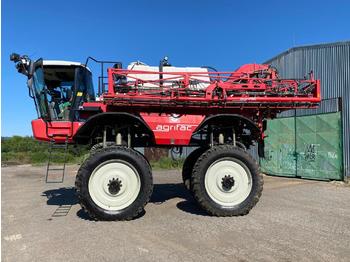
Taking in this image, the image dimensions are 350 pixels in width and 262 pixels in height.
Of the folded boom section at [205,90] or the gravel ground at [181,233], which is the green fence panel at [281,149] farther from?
the folded boom section at [205,90]

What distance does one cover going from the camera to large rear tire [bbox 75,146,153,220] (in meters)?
8.27

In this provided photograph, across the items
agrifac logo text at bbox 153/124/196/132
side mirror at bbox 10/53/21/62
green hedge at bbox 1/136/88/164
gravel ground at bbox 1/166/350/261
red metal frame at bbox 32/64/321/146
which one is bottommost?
green hedge at bbox 1/136/88/164

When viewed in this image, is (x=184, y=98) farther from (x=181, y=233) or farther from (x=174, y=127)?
(x=181, y=233)

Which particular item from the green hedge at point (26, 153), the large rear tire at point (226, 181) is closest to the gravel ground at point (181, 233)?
the large rear tire at point (226, 181)

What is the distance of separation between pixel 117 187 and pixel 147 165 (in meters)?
0.75

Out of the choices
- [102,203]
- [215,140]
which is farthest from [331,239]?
[102,203]

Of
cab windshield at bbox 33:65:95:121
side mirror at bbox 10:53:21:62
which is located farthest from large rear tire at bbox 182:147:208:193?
side mirror at bbox 10:53:21:62

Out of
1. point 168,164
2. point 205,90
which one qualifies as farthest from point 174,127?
point 168,164

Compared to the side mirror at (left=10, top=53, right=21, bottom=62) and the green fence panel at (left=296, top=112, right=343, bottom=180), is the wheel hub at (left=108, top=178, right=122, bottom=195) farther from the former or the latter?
the green fence panel at (left=296, top=112, right=343, bottom=180)

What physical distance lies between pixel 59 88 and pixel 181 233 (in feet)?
16.1

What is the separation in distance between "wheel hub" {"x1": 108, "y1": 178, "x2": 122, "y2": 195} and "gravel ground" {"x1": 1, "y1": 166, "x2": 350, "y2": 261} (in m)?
0.68

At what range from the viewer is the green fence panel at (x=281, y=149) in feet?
56.9

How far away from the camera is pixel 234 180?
8852 mm

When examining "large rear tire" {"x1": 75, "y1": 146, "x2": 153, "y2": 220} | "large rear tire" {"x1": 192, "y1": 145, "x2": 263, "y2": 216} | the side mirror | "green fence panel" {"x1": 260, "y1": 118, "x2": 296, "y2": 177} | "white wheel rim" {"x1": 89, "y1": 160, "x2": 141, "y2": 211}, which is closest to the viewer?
"large rear tire" {"x1": 75, "y1": 146, "x2": 153, "y2": 220}
